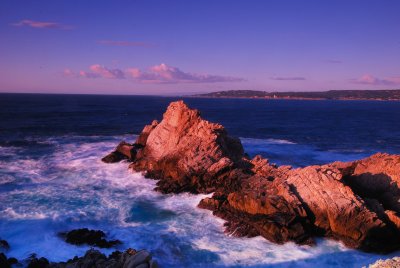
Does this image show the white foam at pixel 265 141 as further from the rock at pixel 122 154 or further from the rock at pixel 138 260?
the rock at pixel 138 260

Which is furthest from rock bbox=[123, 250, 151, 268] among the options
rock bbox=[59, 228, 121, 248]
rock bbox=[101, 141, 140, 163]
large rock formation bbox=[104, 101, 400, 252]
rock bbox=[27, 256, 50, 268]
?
rock bbox=[101, 141, 140, 163]

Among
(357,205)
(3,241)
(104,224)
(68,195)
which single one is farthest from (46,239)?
(357,205)

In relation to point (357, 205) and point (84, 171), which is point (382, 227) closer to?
point (357, 205)

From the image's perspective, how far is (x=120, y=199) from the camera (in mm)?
27797

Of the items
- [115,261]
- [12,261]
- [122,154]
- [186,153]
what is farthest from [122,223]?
[122,154]

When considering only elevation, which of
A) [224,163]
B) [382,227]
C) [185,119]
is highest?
[185,119]

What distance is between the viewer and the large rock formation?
68.3 ft

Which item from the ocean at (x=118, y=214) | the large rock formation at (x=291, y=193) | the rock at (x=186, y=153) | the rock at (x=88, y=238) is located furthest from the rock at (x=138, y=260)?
the rock at (x=186, y=153)

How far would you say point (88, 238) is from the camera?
20.2 metres

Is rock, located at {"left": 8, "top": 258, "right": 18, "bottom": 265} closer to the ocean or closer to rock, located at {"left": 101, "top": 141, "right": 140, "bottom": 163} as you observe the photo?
the ocean

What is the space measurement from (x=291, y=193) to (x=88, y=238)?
41.0 ft

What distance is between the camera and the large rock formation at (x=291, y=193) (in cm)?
2083

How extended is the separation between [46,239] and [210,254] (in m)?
9.41

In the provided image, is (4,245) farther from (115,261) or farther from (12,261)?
(115,261)
